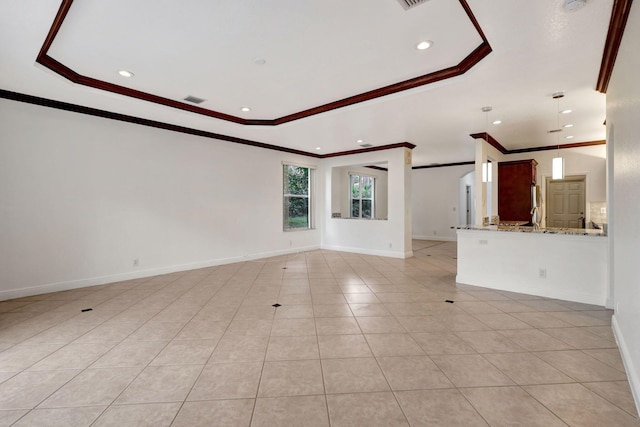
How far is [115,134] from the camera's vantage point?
470 cm

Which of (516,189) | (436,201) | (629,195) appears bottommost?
(629,195)

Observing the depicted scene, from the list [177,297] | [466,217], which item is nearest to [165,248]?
[177,297]

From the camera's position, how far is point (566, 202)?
23.9 feet

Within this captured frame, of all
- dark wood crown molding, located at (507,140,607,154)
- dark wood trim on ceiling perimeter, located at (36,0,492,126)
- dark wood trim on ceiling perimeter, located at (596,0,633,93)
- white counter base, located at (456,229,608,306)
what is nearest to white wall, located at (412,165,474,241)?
dark wood crown molding, located at (507,140,607,154)

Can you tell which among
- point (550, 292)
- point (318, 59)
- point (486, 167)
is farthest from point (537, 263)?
point (318, 59)

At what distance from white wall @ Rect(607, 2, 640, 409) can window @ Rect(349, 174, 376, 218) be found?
7.05 m

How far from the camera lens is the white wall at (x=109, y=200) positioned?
3912 mm

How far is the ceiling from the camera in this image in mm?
A: 2287

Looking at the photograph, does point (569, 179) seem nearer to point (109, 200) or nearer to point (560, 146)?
point (560, 146)

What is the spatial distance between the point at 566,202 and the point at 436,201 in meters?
3.49

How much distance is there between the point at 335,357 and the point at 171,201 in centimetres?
437

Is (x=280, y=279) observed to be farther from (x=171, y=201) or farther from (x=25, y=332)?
(x=25, y=332)

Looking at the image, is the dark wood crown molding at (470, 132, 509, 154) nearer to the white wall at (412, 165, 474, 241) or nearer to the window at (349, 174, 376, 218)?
→ the white wall at (412, 165, 474, 241)

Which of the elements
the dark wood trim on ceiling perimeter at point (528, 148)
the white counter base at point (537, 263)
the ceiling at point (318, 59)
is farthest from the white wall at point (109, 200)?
the dark wood trim on ceiling perimeter at point (528, 148)
